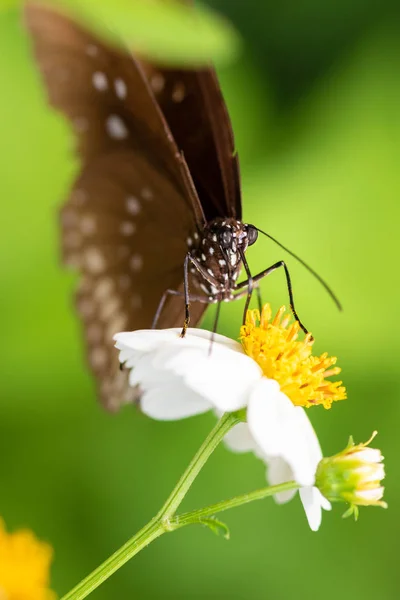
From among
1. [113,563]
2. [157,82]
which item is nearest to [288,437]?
[113,563]

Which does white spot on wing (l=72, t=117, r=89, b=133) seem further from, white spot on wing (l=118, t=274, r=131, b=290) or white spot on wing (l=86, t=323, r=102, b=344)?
white spot on wing (l=86, t=323, r=102, b=344)

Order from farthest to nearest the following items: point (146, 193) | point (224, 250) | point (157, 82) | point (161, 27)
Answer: point (146, 193) → point (157, 82) → point (224, 250) → point (161, 27)

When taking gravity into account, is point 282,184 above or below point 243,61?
below

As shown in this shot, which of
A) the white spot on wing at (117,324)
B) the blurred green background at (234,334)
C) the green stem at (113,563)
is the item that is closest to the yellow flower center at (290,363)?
the green stem at (113,563)

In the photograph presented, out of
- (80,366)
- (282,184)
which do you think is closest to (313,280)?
(282,184)

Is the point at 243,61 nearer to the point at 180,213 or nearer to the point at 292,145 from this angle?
the point at 292,145

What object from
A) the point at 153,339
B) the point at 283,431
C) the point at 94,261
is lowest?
the point at 283,431

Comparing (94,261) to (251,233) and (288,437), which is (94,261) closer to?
(251,233)
